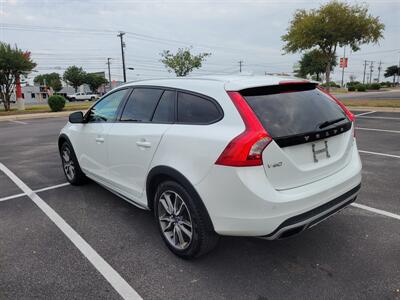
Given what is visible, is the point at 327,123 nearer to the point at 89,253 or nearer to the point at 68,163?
the point at 89,253

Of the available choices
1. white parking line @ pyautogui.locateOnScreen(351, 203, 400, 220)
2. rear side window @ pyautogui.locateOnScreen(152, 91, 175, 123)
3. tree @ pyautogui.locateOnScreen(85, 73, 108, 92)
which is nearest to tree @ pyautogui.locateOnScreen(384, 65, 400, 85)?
tree @ pyautogui.locateOnScreen(85, 73, 108, 92)

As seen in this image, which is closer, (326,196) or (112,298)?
(112,298)

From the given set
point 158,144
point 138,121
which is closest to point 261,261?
point 158,144

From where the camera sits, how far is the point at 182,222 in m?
2.95

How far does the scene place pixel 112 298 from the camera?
252 centimetres

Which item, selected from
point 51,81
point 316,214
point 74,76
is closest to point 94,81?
point 74,76

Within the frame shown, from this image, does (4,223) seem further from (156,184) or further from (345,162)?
(345,162)

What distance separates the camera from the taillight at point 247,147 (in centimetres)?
238

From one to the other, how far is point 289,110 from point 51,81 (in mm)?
111273

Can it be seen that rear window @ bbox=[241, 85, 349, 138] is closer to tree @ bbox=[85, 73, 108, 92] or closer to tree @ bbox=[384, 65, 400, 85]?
tree @ bbox=[85, 73, 108, 92]

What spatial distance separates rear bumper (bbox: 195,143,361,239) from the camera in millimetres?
2393

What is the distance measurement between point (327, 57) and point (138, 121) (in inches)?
845

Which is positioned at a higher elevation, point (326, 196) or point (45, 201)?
point (326, 196)

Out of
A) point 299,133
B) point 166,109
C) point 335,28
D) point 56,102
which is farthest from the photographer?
point 56,102
